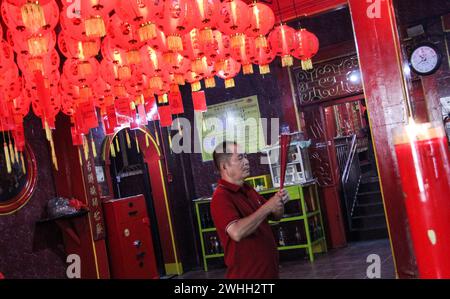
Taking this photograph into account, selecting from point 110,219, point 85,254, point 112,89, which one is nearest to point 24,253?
point 85,254

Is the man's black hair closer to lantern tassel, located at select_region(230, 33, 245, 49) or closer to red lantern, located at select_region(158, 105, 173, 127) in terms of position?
lantern tassel, located at select_region(230, 33, 245, 49)

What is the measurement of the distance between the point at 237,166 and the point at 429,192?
1.82 meters

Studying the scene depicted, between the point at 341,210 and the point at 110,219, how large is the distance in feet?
11.9

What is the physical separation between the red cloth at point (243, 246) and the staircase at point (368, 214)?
6240mm

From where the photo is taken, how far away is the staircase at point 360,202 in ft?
27.0

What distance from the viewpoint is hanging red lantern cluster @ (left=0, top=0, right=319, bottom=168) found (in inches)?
154

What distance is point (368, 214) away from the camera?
8.62 m

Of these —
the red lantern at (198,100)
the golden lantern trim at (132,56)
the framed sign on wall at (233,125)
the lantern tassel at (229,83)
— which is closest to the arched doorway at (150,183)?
the framed sign on wall at (233,125)

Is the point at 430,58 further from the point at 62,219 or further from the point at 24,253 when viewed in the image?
the point at 24,253

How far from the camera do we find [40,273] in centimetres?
624

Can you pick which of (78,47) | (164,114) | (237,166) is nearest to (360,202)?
(164,114)

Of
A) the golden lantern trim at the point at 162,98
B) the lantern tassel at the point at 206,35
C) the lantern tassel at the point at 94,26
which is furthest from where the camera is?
the golden lantern trim at the point at 162,98

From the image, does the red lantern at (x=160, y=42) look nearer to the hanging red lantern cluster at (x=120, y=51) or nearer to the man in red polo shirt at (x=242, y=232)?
the hanging red lantern cluster at (x=120, y=51)
